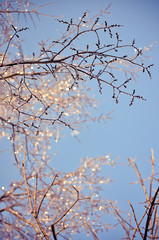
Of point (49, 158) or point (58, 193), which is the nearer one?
point (58, 193)

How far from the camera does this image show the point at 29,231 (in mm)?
5371

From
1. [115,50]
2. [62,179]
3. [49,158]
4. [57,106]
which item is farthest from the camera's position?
[49,158]

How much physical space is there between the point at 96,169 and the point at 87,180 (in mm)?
418

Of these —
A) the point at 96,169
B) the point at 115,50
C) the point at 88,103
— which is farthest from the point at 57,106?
the point at 115,50

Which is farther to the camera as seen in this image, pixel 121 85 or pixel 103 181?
pixel 103 181

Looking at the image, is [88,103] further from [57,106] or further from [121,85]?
[121,85]

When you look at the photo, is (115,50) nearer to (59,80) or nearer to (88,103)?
(59,80)

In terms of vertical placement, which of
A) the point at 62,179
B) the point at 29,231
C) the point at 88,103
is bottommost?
the point at 29,231

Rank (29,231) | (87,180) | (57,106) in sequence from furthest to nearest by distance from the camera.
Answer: (87,180) → (29,231) → (57,106)

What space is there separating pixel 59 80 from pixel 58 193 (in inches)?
126

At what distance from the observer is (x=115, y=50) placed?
179 cm

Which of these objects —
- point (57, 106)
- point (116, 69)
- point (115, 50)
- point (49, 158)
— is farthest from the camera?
point (49, 158)

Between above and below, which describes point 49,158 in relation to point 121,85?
above

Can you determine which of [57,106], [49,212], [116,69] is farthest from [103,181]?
[116,69]
